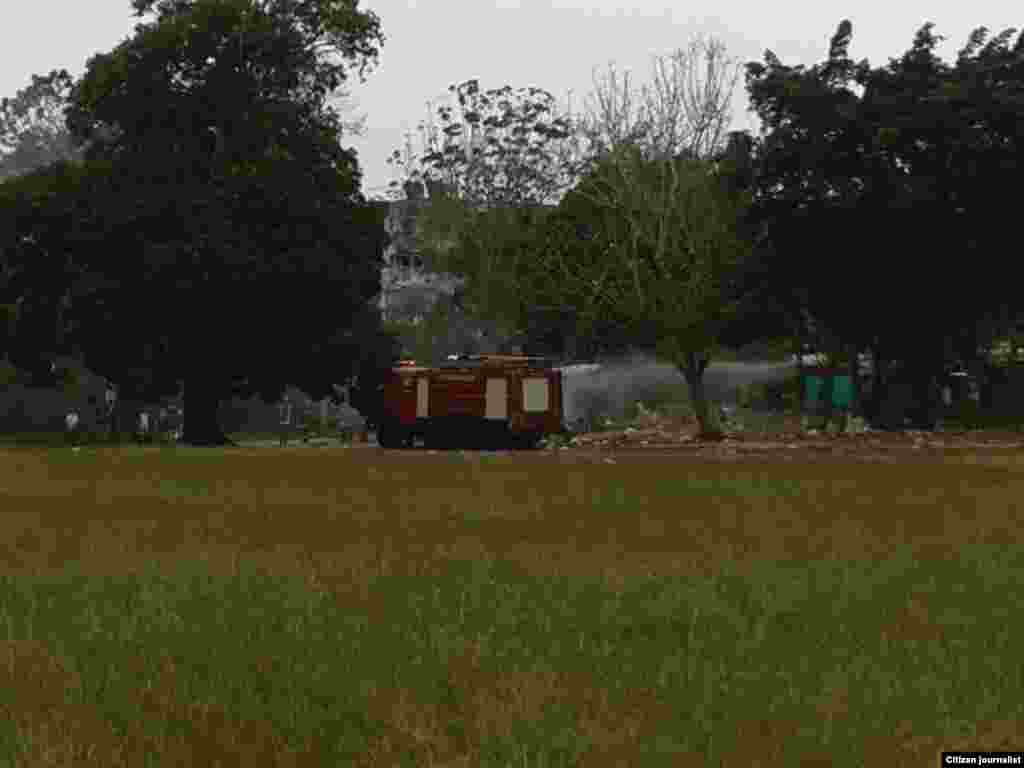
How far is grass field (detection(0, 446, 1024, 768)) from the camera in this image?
25.1 feet

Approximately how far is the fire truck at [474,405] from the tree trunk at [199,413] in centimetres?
639

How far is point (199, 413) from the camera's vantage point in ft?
193

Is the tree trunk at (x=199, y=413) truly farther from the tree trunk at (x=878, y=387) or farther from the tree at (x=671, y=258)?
the tree trunk at (x=878, y=387)

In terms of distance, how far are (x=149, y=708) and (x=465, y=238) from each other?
74.6 m

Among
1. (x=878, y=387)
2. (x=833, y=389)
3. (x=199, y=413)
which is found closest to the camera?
(x=199, y=413)

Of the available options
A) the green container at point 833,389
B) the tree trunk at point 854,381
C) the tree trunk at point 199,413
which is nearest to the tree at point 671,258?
the tree trunk at point 854,381

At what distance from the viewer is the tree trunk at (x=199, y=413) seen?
58.5 m

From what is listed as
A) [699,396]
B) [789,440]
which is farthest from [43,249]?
[789,440]

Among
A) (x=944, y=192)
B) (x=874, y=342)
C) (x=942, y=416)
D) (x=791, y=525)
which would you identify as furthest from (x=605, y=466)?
(x=942, y=416)

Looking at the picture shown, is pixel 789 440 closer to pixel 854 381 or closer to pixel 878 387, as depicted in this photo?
pixel 854 381

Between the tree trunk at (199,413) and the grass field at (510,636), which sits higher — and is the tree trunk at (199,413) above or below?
above

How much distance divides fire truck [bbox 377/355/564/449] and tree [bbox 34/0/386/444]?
4.31 metres

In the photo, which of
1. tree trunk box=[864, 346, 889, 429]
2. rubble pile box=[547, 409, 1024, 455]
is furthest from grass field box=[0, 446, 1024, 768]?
tree trunk box=[864, 346, 889, 429]

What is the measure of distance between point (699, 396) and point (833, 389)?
26.0 feet
